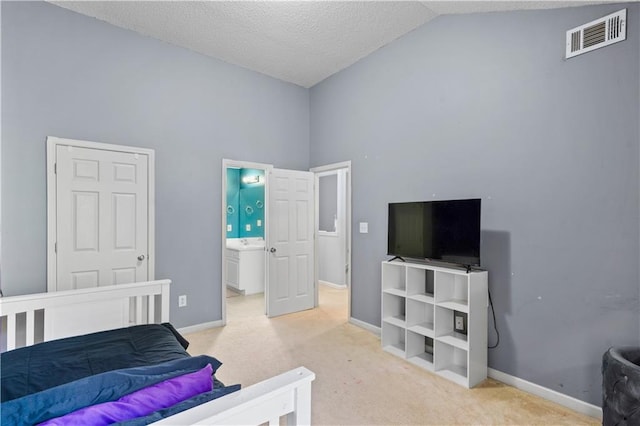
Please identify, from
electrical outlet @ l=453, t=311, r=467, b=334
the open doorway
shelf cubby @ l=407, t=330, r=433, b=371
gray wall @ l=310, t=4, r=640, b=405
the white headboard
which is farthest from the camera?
the open doorway

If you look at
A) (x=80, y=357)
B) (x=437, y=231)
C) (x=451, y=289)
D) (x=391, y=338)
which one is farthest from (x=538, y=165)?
(x=80, y=357)

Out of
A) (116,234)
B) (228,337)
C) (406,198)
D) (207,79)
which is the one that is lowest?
(228,337)

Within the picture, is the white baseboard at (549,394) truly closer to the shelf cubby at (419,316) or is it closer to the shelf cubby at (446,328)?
the shelf cubby at (446,328)

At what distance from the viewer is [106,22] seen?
3.21 metres

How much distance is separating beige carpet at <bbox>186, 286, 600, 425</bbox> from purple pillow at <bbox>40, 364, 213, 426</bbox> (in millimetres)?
1285

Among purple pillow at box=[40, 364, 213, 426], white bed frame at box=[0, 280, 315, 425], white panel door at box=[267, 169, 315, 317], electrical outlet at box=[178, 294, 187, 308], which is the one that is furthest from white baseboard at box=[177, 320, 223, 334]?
purple pillow at box=[40, 364, 213, 426]

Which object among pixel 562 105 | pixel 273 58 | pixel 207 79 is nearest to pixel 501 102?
pixel 562 105

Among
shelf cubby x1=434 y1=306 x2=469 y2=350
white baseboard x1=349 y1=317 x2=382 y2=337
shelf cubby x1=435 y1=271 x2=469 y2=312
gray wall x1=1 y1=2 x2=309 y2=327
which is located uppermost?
gray wall x1=1 y1=2 x2=309 y2=327

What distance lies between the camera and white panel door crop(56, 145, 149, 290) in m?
2.97

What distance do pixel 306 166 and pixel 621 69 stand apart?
3.43 meters

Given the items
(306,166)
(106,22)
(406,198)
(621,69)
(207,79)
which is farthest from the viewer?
(306,166)

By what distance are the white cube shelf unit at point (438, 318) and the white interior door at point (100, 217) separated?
2.59 metres

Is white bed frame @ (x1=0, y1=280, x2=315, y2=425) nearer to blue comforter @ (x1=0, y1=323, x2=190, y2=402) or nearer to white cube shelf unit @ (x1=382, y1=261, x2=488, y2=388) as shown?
blue comforter @ (x1=0, y1=323, x2=190, y2=402)

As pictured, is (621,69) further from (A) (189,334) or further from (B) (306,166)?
(A) (189,334)
